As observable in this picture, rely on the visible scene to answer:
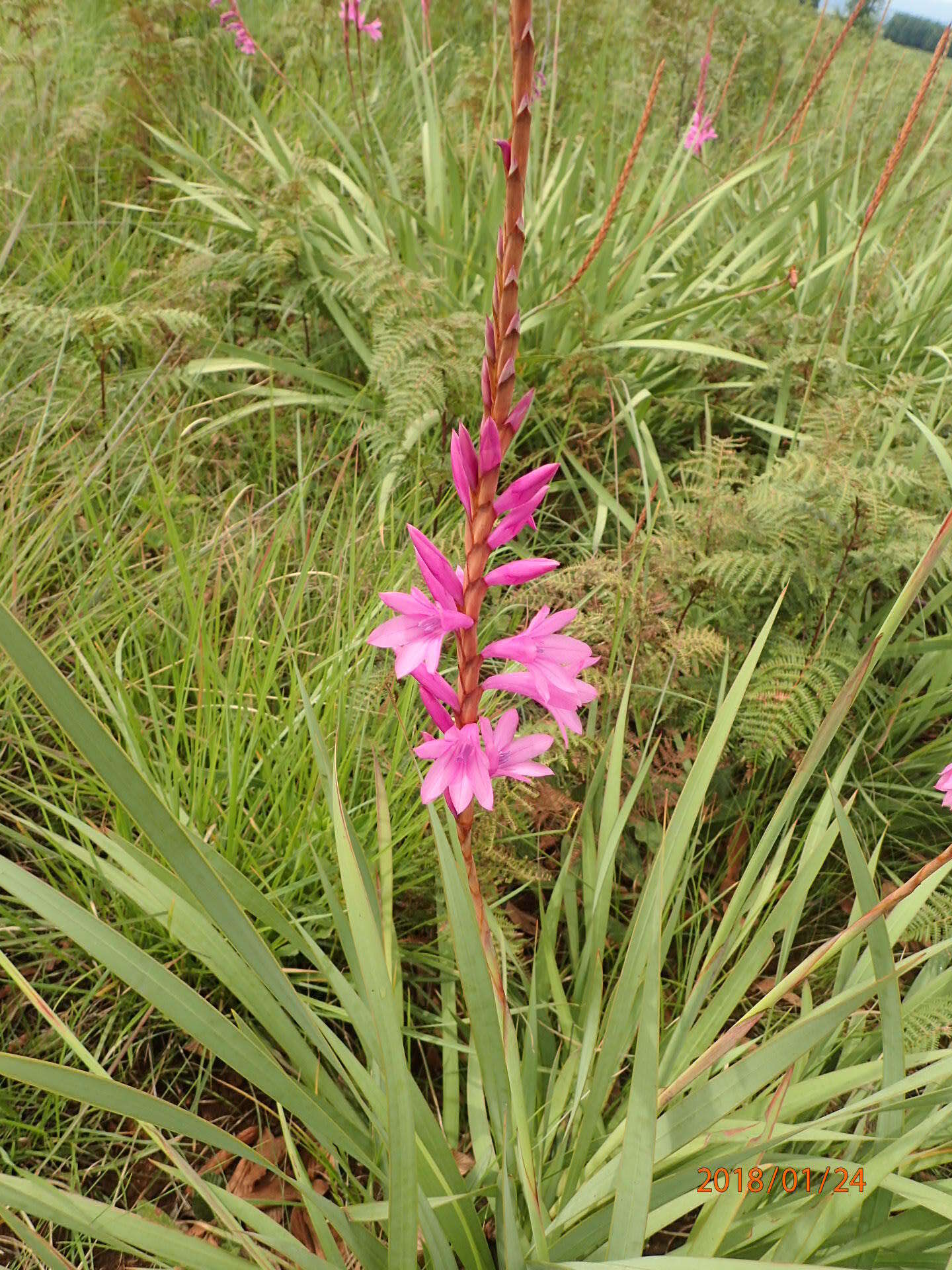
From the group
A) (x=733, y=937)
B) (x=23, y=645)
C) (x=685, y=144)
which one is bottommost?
(x=733, y=937)

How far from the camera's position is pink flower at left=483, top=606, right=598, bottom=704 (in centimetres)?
109

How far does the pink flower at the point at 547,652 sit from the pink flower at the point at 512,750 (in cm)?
10

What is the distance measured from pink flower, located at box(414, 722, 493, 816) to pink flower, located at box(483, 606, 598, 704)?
3.7 inches

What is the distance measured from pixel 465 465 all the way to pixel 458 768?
14.2 inches

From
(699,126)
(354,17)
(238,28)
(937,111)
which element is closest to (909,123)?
(937,111)

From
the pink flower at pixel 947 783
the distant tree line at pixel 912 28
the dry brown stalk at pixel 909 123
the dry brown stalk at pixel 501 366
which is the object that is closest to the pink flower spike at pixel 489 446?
the dry brown stalk at pixel 501 366

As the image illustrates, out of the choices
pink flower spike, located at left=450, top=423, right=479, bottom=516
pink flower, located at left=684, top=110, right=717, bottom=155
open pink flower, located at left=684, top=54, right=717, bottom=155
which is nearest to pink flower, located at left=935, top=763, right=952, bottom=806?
pink flower spike, located at left=450, top=423, right=479, bottom=516

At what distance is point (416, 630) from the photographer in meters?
1.10

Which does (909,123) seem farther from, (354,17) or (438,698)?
(354,17)

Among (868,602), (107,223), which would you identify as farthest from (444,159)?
(868,602)

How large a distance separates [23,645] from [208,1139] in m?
0.67

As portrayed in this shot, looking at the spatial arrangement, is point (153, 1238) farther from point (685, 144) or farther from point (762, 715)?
point (685, 144)

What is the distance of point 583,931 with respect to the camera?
2.10 m

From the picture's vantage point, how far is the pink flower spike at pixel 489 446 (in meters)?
0.95
